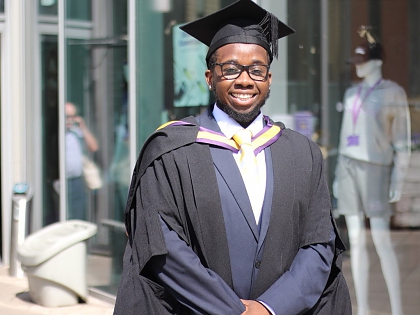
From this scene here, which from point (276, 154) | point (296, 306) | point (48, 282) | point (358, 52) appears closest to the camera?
point (296, 306)

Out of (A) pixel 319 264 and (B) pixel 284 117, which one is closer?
(A) pixel 319 264

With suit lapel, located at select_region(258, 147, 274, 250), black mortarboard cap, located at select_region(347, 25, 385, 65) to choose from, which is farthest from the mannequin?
suit lapel, located at select_region(258, 147, 274, 250)

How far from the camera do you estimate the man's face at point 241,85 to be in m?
3.00

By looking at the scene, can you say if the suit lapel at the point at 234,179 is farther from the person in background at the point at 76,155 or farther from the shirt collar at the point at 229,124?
the person in background at the point at 76,155

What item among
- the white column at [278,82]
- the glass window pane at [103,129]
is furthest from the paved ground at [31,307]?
the white column at [278,82]

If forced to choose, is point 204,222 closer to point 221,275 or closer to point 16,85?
point 221,275

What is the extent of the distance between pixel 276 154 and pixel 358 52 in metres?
2.85

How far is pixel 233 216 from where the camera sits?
9.52ft

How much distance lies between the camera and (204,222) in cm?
288

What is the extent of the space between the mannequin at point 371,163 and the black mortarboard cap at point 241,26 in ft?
8.24

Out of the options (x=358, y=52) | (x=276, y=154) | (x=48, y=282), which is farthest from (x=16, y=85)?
(x=276, y=154)

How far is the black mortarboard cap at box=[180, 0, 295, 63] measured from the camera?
3049 millimetres

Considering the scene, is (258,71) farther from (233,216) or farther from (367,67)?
(367,67)

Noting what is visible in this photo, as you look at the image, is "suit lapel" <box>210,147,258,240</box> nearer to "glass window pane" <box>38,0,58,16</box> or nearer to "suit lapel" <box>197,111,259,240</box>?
"suit lapel" <box>197,111,259,240</box>
